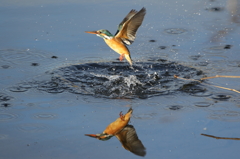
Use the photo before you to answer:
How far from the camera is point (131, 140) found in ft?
12.1

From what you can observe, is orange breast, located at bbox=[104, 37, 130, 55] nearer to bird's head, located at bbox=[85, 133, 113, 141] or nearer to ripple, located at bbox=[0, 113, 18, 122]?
ripple, located at bbox=[0, 113, 18, 122]

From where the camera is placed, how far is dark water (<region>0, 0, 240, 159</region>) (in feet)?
12.2

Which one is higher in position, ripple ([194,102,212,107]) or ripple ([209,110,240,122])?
ripple ([194,102,212,107])

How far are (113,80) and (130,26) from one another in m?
0.70

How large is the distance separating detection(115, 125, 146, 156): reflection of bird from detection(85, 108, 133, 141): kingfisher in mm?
45

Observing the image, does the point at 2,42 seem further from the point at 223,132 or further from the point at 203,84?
the point at 223,132

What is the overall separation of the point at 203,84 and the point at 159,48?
4.47ft

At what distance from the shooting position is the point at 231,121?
4098 mm

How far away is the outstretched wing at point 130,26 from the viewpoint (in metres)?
5.06

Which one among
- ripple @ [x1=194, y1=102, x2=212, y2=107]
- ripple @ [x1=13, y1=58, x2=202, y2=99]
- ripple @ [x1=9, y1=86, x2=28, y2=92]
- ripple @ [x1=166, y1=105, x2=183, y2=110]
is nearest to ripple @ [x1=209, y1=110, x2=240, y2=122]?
ripple @ [x1=194, y1=102, x2=212, y2=107]

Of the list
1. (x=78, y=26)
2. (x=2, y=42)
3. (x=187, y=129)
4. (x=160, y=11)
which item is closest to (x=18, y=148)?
(x=187, y=129)

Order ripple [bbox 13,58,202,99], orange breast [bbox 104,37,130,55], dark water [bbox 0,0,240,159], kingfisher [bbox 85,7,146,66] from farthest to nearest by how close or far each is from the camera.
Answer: orange breast [bbox 104,37,130,55]
kingfisher [bbox 85,7,146,66]
ripple [bbox 13,58,202,99]
dark water [bbox 0,0,240,159]

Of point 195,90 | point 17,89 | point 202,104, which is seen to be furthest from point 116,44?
point 202,104

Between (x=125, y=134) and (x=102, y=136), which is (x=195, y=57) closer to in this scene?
(x=125, y=134)
